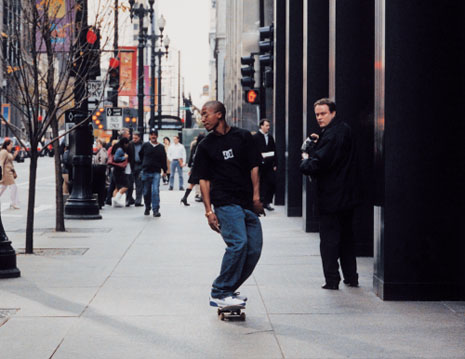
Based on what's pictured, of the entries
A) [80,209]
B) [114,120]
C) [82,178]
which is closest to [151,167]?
[82,178]

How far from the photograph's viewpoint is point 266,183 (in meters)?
18.7

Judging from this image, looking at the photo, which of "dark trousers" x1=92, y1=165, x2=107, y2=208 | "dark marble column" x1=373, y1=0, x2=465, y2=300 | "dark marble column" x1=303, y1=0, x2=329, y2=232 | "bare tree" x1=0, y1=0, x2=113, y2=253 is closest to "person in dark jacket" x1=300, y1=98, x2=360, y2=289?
"dark marble column" x1=373, y1=0, x2=465, y2=300

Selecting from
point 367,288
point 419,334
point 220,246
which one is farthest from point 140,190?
point 419,334

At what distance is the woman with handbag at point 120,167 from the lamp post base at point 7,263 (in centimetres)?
1228

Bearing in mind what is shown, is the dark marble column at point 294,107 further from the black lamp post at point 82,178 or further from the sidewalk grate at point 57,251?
the sidewalk grate at point 57,251

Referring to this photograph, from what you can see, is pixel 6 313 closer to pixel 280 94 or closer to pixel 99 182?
pixel 99 182

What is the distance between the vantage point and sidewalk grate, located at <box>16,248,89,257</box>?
12.1 m

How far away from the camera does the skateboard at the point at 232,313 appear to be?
23.9ft

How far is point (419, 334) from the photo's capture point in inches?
267

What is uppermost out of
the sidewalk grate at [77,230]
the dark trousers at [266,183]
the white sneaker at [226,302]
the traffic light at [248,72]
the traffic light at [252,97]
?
the traffic light at [248,72]

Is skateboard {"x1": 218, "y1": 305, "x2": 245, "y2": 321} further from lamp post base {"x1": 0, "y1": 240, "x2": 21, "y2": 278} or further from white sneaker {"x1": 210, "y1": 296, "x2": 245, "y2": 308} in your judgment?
lamp post base {"x1": 0, "y1": 240, "x2": 21, "y2": 278}

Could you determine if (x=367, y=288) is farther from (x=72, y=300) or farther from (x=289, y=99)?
(x=289, y=99)

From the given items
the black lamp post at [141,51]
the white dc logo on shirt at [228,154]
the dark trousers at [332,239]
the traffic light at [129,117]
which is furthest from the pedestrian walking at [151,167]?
the black lamp post at [141,51]

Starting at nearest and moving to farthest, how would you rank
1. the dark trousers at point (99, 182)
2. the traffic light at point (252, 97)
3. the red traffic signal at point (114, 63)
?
1. the red traffic signal at point (114, 63)
2. the dark trousers at point (99, 182)
3. the traffic light at point (252, 97)
